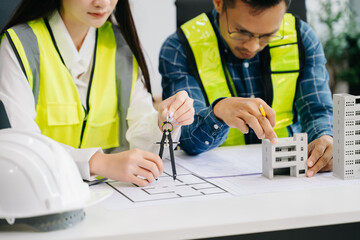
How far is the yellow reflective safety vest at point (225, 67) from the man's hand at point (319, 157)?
508 mm

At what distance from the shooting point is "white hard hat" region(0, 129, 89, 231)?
0.99m

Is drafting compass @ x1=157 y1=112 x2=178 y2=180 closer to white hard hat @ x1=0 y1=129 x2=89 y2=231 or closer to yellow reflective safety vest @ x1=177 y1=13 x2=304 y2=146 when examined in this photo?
white hard hat @ x1=0 y1=129 x2=89 y2=231

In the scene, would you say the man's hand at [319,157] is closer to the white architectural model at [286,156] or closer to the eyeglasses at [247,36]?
the white architectural model at [286,156]

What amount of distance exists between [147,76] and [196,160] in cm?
37

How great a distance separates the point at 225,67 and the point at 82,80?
1.84 ft

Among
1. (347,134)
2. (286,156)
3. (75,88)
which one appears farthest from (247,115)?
(75,88)

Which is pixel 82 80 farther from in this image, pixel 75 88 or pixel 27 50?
pixel 27 50

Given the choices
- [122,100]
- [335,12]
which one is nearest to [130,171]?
[122,100]

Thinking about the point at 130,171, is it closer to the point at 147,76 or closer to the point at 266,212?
the point at 266,212

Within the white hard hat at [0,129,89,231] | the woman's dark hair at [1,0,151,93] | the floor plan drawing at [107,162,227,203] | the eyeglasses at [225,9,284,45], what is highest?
the woman's dark hair at [1,0,151,93]

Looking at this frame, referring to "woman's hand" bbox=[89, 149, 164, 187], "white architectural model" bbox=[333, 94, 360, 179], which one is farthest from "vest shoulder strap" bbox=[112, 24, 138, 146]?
"white architectural model" bbox=[333, 94, 360, 179]

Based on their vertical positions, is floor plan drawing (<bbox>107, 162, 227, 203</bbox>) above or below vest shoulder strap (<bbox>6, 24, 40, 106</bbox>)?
below

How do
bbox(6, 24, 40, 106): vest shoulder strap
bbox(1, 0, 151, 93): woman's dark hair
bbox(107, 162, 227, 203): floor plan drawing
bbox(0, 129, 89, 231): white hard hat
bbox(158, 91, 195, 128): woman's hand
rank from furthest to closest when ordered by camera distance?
bbox(1, 0, 151, 93): woman's dark hair
bbox(6, 24, 40, 106): vest shoulder strap
bbox(158, 91, 195, 128): woman's hand
bbox(107, 162, 227, 203): floor plan drawing
bbox(0, 129, 89, 231): white hard hat

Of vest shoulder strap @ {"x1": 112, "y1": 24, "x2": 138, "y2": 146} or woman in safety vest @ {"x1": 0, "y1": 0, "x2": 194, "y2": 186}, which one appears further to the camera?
vest shoulder strap @ {"x1": 112, "y1": 24, "x2": 138, "y2": 146}
